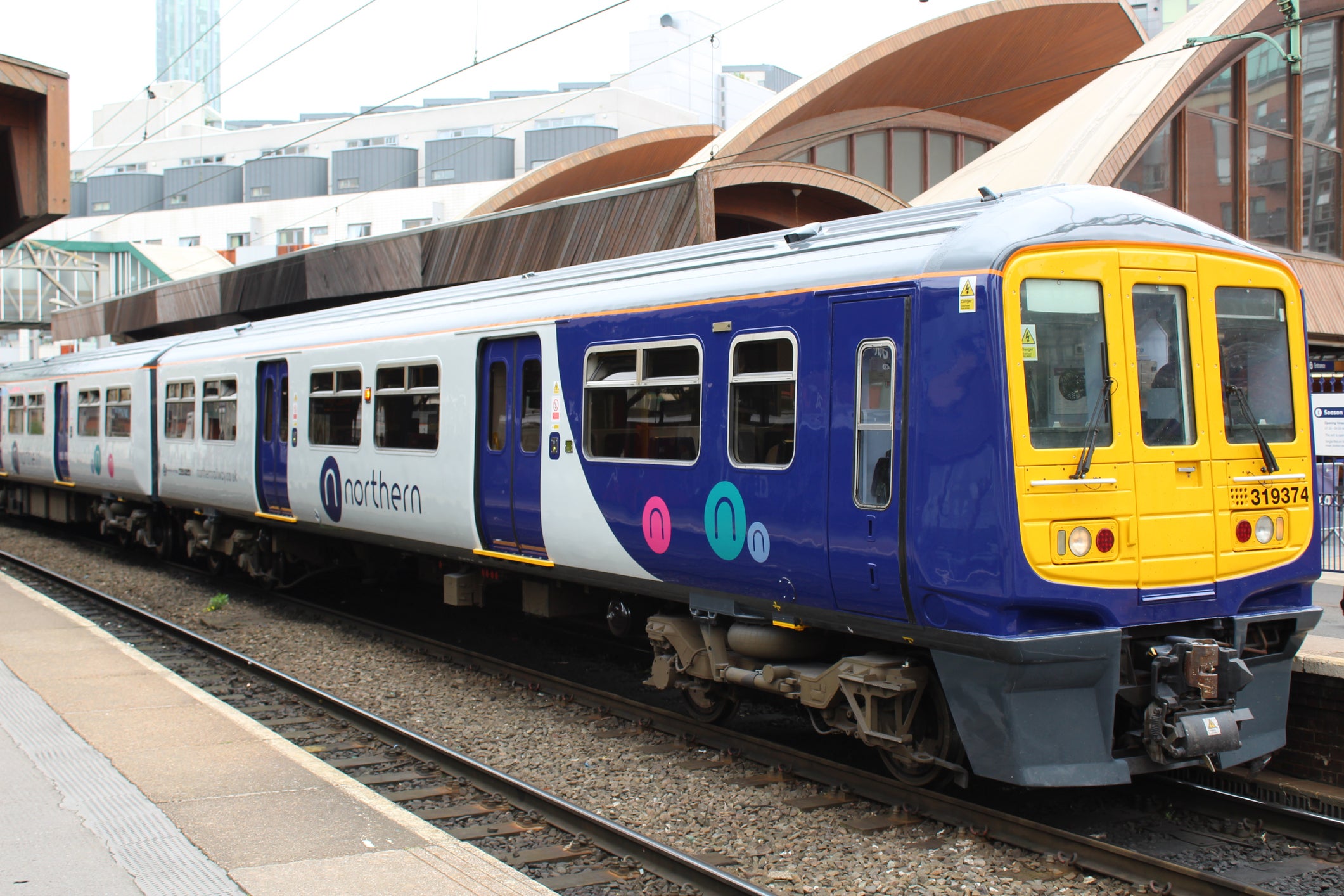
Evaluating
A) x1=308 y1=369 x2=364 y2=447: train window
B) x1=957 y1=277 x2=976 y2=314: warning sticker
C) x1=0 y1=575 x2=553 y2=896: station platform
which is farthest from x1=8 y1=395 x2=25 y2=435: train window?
x1=957 y1=277 x2=976 y2=314: warning sticker

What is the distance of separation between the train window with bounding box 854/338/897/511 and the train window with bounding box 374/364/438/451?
16.2 feet

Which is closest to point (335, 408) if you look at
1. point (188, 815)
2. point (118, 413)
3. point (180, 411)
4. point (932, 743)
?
point (180, 411)

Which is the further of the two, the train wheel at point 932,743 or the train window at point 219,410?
the train window at point 219,410

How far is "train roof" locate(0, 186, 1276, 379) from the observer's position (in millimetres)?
5797

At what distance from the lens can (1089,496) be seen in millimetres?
5605

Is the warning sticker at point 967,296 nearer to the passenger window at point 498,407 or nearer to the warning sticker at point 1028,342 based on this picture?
the warning sticker at point 1028,342

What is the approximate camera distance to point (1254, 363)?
6348mm

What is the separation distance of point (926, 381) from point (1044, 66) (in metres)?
30.6

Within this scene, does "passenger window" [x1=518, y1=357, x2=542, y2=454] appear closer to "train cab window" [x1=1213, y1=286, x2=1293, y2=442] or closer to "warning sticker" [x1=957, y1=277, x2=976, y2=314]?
"warning sticker" [x1=957, y1=277, x2=976, y2=314]

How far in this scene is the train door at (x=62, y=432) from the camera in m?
19.8

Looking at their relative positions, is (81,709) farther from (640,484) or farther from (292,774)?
(640,484)

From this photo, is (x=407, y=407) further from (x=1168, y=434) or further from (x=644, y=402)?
(x=1168, y=434)

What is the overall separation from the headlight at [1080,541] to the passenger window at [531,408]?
4330 mm

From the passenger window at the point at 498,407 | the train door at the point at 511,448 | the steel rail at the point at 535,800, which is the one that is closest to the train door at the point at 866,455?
the steel rail at the point at 535,800
